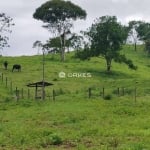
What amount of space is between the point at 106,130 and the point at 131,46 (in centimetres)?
12272

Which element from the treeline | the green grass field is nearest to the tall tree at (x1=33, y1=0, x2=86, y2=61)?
the treeline

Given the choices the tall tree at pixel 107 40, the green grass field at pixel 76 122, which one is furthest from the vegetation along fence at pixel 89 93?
the tall tree at pixel 107 40

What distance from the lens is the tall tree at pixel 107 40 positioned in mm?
88375

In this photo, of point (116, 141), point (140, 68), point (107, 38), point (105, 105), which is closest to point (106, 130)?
point (116, 141)

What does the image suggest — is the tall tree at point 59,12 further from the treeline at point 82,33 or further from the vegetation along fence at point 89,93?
the vegetation along fence at point 89,93

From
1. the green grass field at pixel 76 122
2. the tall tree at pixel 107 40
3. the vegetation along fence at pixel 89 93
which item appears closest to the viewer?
the green grass field at pixel 76 122

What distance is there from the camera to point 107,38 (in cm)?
8969

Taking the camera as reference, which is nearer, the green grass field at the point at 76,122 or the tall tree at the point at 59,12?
the green grass field at the point at 76,122

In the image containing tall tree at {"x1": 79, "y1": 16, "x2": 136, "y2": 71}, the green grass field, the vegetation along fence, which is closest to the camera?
the green grass field

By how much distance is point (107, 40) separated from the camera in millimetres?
89688

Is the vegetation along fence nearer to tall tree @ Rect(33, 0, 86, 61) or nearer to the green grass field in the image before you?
the green grass field

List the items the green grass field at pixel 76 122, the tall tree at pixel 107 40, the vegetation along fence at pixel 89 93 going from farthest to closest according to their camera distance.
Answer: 1. the tall tree at pixel 107 40
2. the vegetation along fence at pixel 89 93
3. the green grass field at pixel 76 122

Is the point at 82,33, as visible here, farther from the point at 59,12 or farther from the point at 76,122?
the point at 76,122

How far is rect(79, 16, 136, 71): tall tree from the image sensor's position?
88375 millimetres
